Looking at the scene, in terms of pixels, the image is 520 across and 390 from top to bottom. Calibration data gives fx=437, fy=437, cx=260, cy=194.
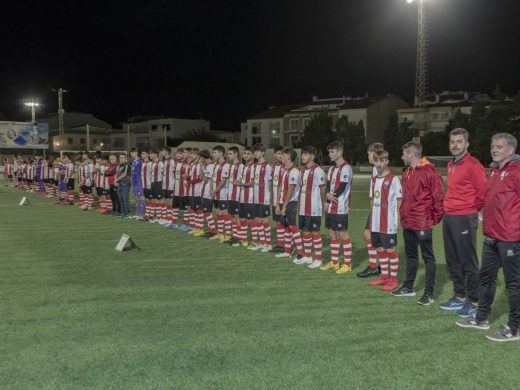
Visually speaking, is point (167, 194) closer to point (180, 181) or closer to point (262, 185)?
point (180, 181)

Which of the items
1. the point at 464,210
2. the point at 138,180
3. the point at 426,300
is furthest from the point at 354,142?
the point at 464,210

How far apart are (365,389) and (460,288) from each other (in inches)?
112

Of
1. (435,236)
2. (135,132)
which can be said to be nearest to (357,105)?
(135,132)

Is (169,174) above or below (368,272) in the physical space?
above

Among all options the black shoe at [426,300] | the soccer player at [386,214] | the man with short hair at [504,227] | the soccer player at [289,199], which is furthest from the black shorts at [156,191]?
the man with short hair at [504,227]

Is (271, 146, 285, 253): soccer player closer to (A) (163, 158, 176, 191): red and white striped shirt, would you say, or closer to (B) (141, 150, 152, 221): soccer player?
(A) (163, 158, 176, 191): red and white striped shirt

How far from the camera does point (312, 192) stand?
7.70 meters

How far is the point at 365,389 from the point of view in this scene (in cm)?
347

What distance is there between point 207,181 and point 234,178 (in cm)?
125

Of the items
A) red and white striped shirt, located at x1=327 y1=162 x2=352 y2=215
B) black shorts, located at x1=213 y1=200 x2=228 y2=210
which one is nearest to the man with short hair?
red and white striped shirt, located at x1=327 y1=162 x2=352 y2=215

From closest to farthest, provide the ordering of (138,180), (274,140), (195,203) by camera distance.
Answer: (195,203), (138,180), (274,140)

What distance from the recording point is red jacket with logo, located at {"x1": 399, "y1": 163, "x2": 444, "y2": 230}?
572 centimetres

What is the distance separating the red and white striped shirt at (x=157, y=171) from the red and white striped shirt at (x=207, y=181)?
95.2 inches

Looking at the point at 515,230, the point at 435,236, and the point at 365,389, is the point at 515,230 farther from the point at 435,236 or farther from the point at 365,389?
the point at 435,236
